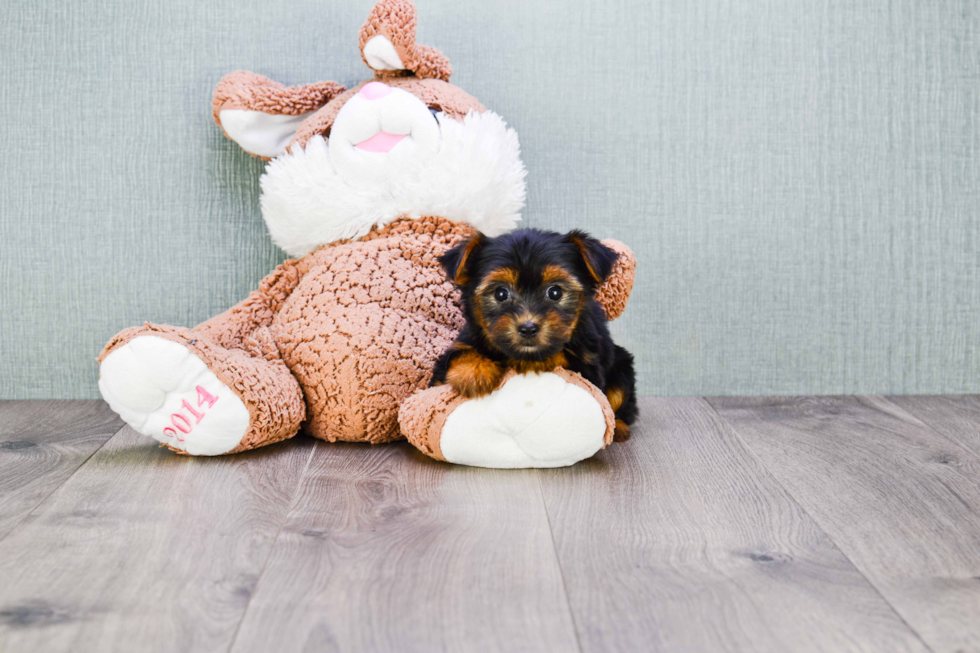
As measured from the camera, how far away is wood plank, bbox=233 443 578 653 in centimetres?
101

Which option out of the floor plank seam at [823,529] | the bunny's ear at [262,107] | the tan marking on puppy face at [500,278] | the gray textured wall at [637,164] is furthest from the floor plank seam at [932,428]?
the bunny's ear at [262,107]

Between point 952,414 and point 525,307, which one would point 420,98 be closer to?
point 525,307

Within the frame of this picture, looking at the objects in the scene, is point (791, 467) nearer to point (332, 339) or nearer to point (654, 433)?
point (654, 433)

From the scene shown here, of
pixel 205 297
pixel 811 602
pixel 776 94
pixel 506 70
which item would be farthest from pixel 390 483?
pixel 776 94

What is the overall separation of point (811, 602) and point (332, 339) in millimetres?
1202

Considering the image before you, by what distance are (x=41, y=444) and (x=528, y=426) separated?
1229 millimetres

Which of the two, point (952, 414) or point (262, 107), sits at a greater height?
point (262, 107)

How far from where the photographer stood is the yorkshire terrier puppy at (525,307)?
1535 millimetres

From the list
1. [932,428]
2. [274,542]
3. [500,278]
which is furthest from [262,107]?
[932,428]

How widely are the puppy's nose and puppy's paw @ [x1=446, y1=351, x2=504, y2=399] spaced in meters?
0.16

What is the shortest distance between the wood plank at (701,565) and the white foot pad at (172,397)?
0.71 meters

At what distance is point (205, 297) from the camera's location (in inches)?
92.6

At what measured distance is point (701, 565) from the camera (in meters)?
1.21

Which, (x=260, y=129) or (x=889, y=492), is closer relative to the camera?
(x=889, y=492)
